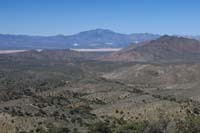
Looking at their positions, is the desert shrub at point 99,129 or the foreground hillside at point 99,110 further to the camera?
the foreground hillside at point 99,110

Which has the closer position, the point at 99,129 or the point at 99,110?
the point at 99,129

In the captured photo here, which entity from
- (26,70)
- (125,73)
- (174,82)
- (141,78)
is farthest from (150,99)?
(26,70)

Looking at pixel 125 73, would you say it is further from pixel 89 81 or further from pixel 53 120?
pixel 53 120

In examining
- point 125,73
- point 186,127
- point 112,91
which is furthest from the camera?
point 125,73

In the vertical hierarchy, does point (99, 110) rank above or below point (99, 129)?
below

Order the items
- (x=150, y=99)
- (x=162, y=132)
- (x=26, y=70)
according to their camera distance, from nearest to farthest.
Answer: (x=162, y=132)
(x=150, y=99)
(x=26, y=70)

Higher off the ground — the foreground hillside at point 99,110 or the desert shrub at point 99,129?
the desert shrub at point 99,129

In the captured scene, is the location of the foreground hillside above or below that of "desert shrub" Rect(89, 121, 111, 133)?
below

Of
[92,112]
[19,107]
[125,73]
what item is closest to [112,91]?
[92,112]

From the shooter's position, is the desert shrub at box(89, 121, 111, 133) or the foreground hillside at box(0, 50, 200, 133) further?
the foreground hillside at box(0, 50, 200, 133)

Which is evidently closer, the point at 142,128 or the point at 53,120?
the point at 142,128
